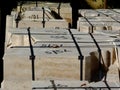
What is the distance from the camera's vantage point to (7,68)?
763 cm

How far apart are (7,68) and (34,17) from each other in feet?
19.0

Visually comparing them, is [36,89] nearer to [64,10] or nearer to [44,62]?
[44,62]

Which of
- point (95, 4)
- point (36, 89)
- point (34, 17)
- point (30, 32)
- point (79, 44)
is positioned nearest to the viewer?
point (36, 89)

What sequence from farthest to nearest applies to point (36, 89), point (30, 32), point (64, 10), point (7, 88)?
1. point (64, 10)
2. point (30, 32)
3. point (7, 88)
4. point (36, 89)

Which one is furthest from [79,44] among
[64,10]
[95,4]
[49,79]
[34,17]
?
[95,4]

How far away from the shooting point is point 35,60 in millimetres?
7621

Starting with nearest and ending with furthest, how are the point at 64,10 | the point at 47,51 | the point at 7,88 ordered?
the point at 7,88
the point at 47,51
the point at 64,10

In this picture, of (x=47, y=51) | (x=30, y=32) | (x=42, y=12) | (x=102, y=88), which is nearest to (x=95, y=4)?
(x=42, y=12)

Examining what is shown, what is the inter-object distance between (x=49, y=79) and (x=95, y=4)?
15961 millimetres

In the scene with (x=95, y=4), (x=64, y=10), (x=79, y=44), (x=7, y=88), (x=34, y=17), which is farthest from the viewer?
(x=95, y=4)

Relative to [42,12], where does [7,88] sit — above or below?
below

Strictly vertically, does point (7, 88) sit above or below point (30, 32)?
below

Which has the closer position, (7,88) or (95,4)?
(7,88)

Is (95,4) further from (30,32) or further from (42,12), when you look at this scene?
(30,32)
